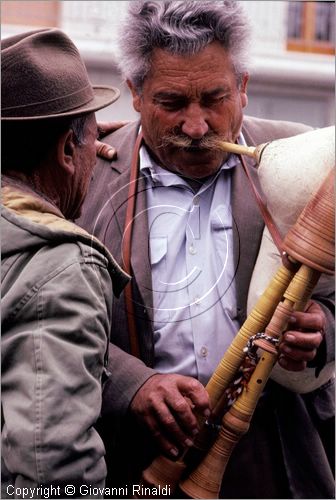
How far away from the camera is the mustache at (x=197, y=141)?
213 centimetres

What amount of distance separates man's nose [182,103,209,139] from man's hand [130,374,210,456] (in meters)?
0.64

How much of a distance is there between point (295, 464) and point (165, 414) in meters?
0.53

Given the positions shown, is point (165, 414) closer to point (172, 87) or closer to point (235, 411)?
point (235, 411)

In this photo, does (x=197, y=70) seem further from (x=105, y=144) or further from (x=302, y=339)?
(x=302, y=339)

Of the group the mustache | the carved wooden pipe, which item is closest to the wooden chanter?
the carved wooden pipe

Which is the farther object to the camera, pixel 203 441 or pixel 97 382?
pixel 203 441

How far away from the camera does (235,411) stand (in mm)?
1870

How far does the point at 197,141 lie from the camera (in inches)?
83.8

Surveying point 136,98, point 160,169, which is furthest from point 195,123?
point 136,98

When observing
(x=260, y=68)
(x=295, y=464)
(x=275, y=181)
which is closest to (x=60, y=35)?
(x=275, y=181)

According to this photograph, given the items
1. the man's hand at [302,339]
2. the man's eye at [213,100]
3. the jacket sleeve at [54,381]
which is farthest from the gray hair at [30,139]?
the man's hand at [302,339]

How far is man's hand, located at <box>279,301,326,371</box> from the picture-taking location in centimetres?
184

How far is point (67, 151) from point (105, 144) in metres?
0.60

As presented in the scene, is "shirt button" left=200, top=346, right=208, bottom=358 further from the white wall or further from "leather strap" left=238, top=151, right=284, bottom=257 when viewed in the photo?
the white wall
